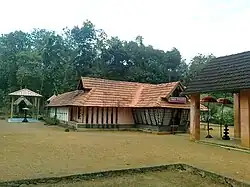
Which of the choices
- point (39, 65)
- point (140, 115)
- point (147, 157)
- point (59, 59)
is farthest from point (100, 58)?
point (147, 157)

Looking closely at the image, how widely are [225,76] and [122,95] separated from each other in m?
10.4

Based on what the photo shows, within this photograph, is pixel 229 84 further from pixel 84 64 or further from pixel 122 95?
pixel 84 64

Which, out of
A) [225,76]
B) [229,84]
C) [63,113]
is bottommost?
[63,113]

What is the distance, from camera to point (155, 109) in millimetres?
19750

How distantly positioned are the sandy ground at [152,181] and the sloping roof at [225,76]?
6.03 m

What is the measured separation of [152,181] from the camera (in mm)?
5902

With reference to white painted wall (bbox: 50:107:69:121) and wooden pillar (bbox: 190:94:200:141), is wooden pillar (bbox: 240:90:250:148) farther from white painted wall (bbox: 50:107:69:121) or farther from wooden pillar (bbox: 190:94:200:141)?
white painted wall (bbox: 50:107:69:121)

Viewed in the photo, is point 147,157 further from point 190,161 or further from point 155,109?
point 155,109

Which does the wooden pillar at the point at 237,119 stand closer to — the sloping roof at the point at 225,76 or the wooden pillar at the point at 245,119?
the sloping roof at the point at 225,76

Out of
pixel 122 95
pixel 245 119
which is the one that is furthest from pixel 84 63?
pixel 245 119

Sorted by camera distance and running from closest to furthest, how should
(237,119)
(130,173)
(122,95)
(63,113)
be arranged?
(130,173)
(237,119)
(122,95)
(63,113)

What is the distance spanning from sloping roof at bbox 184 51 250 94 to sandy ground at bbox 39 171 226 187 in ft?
19.8

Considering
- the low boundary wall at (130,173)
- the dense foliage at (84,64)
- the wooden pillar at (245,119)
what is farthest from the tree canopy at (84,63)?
the low boundary wall at (130,173)

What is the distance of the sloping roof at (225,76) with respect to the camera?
38.7ft
